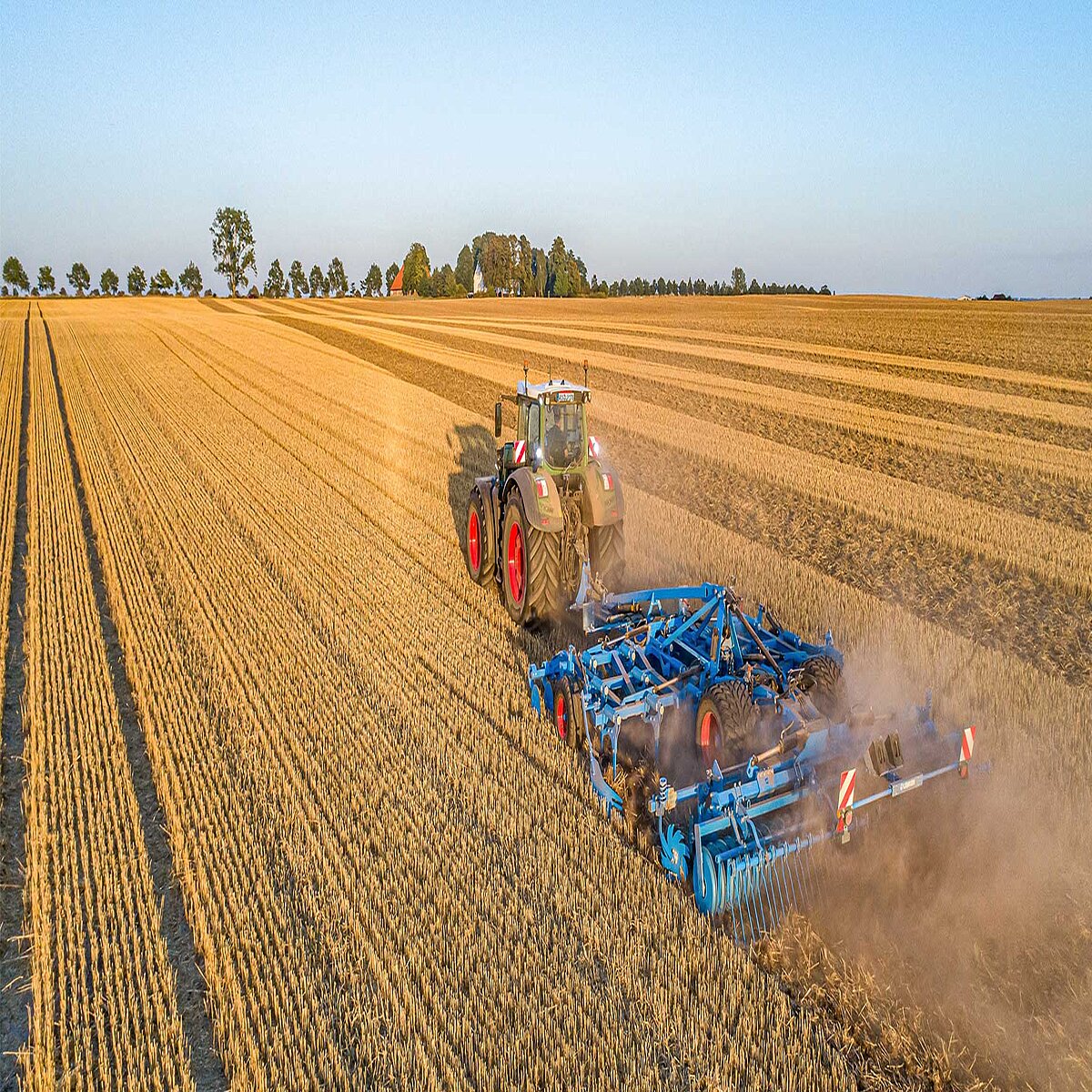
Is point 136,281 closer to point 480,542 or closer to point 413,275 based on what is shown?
point 413,275

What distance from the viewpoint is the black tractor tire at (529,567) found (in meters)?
7.47

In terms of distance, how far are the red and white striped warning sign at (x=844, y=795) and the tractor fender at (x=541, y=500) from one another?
3.59 metres

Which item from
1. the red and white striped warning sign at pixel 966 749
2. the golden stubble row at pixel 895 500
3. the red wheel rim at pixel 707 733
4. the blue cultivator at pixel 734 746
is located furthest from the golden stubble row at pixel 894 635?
the red wheel rim at pixel 707 733

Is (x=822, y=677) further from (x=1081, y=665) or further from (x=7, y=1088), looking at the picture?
(x=7, y=1088)

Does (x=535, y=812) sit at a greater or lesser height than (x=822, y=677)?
lesser

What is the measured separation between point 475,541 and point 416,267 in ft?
284

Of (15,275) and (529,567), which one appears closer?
(529,567)

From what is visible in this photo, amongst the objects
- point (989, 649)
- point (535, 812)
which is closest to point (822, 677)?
point (535, 812)

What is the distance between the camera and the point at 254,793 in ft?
18.4

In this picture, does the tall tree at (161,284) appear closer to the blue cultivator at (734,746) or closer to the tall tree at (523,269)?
the tall tree at (523,269)

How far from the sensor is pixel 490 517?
863 centimetres

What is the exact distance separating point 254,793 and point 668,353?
24791 millimetres

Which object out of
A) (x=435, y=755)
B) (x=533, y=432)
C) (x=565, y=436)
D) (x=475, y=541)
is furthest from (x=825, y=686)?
(x=475, y=541)

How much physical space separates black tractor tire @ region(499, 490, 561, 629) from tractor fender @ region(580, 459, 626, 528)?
44cm
